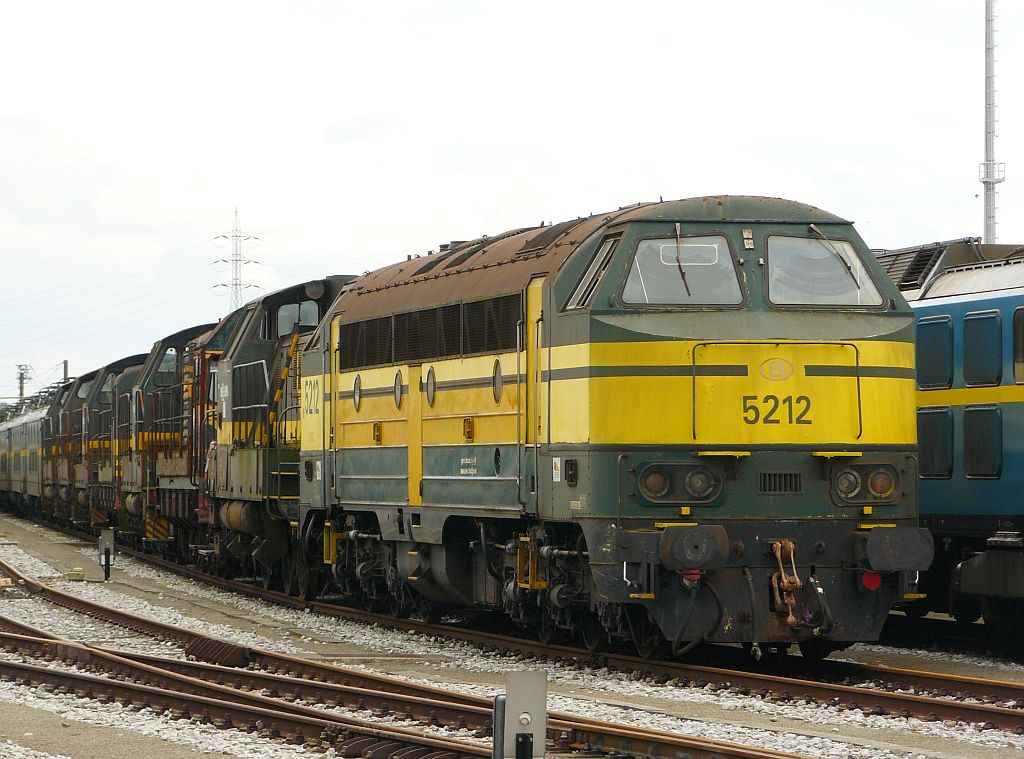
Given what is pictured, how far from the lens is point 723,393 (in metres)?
13.2

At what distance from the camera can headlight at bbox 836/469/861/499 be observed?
13.4 m

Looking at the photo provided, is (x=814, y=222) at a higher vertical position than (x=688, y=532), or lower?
higher

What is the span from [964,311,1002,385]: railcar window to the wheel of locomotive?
456 cm

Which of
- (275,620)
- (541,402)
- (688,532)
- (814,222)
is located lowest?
(275,620)

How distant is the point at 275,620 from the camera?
68.1 feet

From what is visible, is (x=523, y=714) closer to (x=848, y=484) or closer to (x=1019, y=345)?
(x=848, y=484)

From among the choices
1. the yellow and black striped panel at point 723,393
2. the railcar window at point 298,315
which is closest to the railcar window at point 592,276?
the yellow and black striped panel at point 723,393

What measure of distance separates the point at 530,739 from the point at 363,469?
1032cm

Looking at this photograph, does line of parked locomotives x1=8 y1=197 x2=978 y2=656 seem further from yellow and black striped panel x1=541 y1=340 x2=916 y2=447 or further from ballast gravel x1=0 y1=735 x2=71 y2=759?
ballast gravel x1=0 y1=735 x2=71 y2=759

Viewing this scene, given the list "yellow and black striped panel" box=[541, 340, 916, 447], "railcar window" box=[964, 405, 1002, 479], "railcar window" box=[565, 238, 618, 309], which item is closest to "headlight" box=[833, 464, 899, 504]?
"yellow and black striped panel" box=[541, 340, 916, 447]

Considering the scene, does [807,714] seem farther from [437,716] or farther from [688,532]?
[437,716]

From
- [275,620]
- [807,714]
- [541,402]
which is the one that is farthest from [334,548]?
[807,714]

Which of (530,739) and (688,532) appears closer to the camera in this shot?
(530,739)

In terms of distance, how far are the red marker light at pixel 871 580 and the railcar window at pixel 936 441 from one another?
11.2 ft
